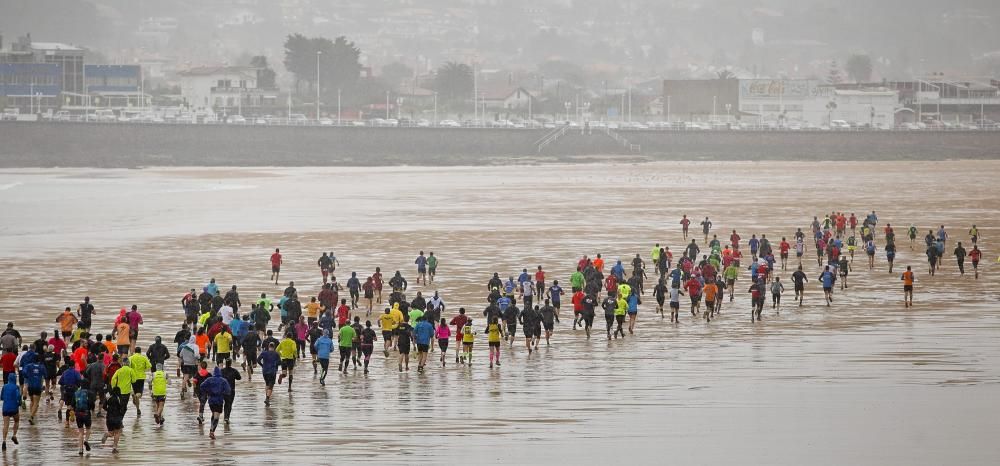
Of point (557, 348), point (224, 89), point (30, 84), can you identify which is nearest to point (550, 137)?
point (224, 89)

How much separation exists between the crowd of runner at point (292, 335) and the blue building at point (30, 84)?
412 ft

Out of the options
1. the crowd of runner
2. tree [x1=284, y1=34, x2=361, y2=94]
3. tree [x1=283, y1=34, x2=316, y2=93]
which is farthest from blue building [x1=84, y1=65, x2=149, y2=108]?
the crowd of runner

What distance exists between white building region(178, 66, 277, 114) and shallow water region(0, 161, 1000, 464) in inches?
3817

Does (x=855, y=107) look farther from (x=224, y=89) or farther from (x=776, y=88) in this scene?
(x=224, y=89)

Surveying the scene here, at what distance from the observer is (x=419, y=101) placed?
19688 cm

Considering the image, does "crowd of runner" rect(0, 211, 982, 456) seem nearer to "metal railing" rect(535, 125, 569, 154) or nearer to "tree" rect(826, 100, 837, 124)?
"metal railing" rect(535, 125, 569, 154)

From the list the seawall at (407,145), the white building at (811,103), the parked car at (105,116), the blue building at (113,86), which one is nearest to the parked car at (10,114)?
the seawall at (407,145)

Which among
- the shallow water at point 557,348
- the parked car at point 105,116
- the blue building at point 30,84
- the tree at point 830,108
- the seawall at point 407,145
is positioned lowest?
the shallow water at point 557,348

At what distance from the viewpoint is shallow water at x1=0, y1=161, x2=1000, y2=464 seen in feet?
66.6

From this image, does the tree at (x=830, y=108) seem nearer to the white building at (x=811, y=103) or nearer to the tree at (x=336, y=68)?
the white building at (x=811, y=103)

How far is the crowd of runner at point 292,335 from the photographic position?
21.5 metres

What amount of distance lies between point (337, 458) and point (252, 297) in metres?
17.9

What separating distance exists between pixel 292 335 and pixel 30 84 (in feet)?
466

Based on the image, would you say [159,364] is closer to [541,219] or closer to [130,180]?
[541,219]
